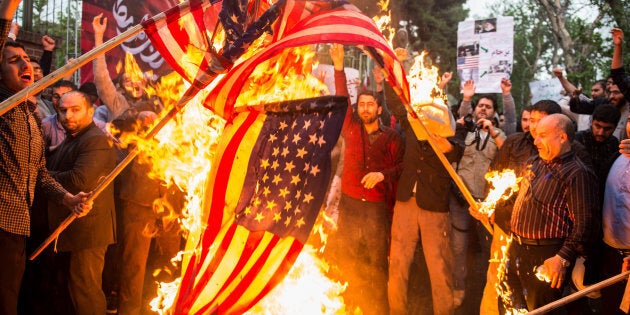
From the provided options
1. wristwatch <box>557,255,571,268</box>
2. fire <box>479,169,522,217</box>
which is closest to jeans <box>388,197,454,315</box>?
fire <box>479,169,522,217</box>

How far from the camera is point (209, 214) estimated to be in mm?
4066

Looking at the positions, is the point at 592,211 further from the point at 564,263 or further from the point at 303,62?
the point at 303,62

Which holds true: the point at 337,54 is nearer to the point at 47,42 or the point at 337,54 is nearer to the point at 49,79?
the point at 49,79

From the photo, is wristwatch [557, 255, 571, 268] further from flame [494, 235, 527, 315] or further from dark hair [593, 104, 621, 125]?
dark hair [593, 104, 621, 125]

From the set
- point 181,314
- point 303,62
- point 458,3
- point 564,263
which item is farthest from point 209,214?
point 458,3

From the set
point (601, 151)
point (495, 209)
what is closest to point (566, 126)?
point (495, 209)

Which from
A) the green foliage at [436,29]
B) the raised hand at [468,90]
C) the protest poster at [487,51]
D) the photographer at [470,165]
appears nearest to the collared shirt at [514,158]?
the photographer at [470,165]

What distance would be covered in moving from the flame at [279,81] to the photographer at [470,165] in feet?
7.88

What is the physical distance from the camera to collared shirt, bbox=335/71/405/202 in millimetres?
6105

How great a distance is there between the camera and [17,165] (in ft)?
12.8

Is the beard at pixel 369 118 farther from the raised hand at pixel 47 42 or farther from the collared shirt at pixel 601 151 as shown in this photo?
the raised hand at pixel 47 42

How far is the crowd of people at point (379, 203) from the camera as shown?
164 inches

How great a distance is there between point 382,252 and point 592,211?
253cm

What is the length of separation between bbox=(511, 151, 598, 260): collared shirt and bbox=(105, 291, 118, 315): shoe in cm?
430
